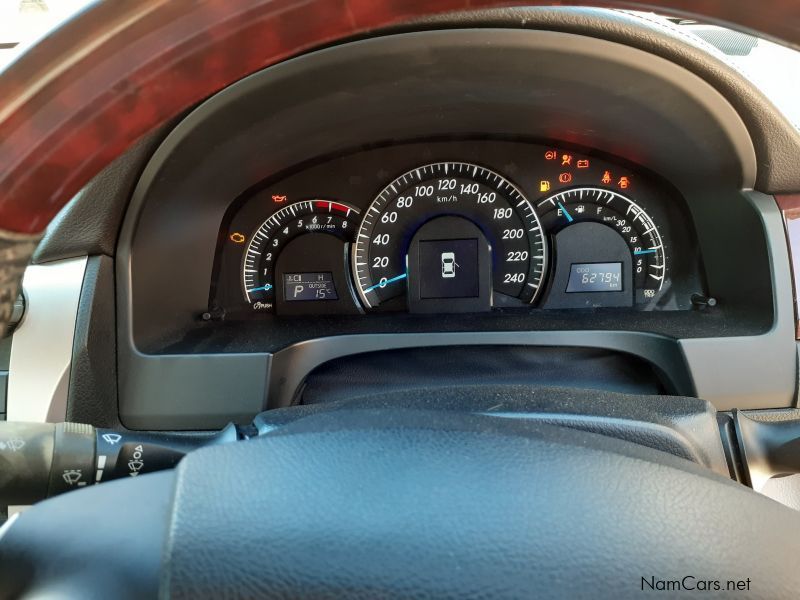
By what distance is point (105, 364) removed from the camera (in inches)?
58.1

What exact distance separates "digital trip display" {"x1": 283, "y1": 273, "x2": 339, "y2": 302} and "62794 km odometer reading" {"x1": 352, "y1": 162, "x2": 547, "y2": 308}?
84 millimetres

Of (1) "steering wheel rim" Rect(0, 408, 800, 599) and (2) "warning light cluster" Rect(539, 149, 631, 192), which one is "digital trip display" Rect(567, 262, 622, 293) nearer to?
(2) "warning light cluster" Rect(539, 149, 631, 192)

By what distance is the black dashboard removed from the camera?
1477 mm

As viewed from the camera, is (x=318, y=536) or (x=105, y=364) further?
(x=105, y=364)

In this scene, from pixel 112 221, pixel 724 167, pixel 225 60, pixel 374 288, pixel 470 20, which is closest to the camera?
pixel 225 60

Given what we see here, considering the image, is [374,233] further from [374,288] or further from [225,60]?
[225,60]

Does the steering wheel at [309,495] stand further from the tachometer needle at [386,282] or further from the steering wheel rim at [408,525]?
the tachometer needle at [386,282]

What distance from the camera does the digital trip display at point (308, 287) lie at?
195 centimetres

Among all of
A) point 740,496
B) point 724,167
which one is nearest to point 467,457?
point 740,496

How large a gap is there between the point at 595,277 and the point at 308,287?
32.3 inches

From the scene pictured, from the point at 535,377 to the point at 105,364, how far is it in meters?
0.99

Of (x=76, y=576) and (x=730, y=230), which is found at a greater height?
(x=730, y=230)

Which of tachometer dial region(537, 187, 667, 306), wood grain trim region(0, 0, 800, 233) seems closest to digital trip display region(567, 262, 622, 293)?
tachometer dial region(537, 187, 667, 306)

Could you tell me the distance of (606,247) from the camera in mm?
1956
